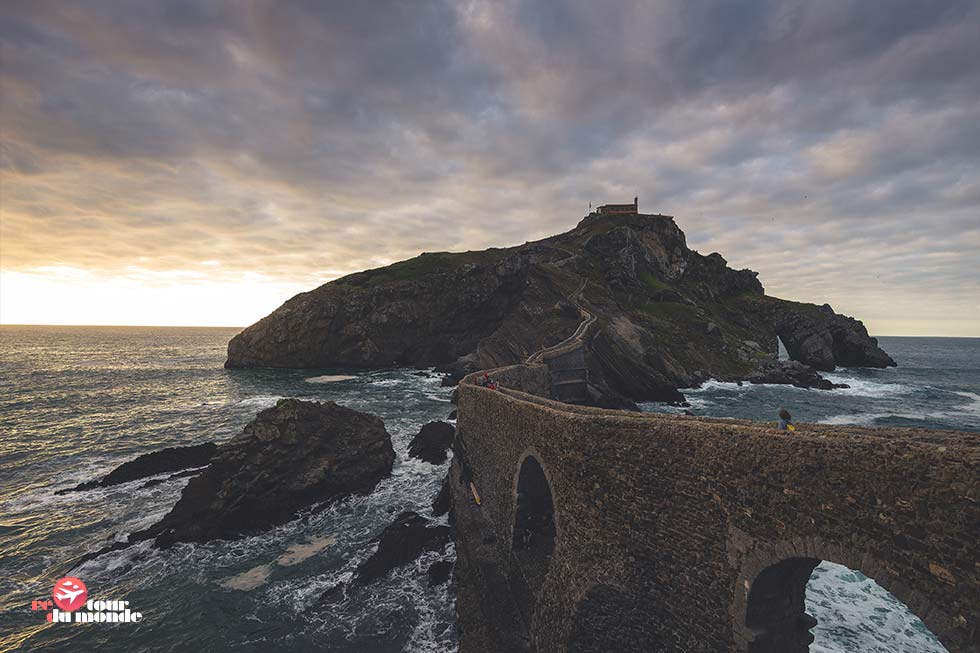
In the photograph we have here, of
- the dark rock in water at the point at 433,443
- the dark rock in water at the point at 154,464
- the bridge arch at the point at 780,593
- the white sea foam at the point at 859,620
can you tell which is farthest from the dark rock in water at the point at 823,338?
the dark rock in water at the point at 154,464

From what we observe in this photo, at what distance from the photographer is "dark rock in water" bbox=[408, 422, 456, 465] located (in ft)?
105

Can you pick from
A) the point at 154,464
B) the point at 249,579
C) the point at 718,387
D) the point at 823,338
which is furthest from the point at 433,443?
the point at 823,338

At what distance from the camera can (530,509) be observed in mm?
16094

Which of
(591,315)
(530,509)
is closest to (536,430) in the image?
(530,509)

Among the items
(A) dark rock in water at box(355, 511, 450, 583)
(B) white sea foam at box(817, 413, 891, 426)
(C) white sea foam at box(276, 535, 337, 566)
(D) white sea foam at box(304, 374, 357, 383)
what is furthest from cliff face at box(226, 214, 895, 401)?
(C) white sea foam at box(276, 535, 337, 566)

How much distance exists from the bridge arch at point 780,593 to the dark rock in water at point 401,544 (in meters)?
15.1

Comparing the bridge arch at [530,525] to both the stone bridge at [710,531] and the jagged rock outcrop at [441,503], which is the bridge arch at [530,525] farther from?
the jagged rock outcrop at [441,503]

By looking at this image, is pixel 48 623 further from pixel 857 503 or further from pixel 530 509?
pixel 857 503

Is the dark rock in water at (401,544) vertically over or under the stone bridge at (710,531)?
under

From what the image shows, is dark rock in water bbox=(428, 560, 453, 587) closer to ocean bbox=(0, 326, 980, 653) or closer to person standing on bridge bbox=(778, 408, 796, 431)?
ocean bbox=(0, 326, 980, 653)

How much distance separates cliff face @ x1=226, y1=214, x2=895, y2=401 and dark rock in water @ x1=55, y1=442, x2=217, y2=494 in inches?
1558

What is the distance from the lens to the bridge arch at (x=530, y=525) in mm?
14984

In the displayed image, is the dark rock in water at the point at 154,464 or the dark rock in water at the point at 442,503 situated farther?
the dark rock in water at the point at 154,464

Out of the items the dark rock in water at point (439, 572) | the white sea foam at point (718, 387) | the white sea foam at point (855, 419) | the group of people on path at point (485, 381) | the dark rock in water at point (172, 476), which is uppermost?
the group of people on path at point (485, 381)
